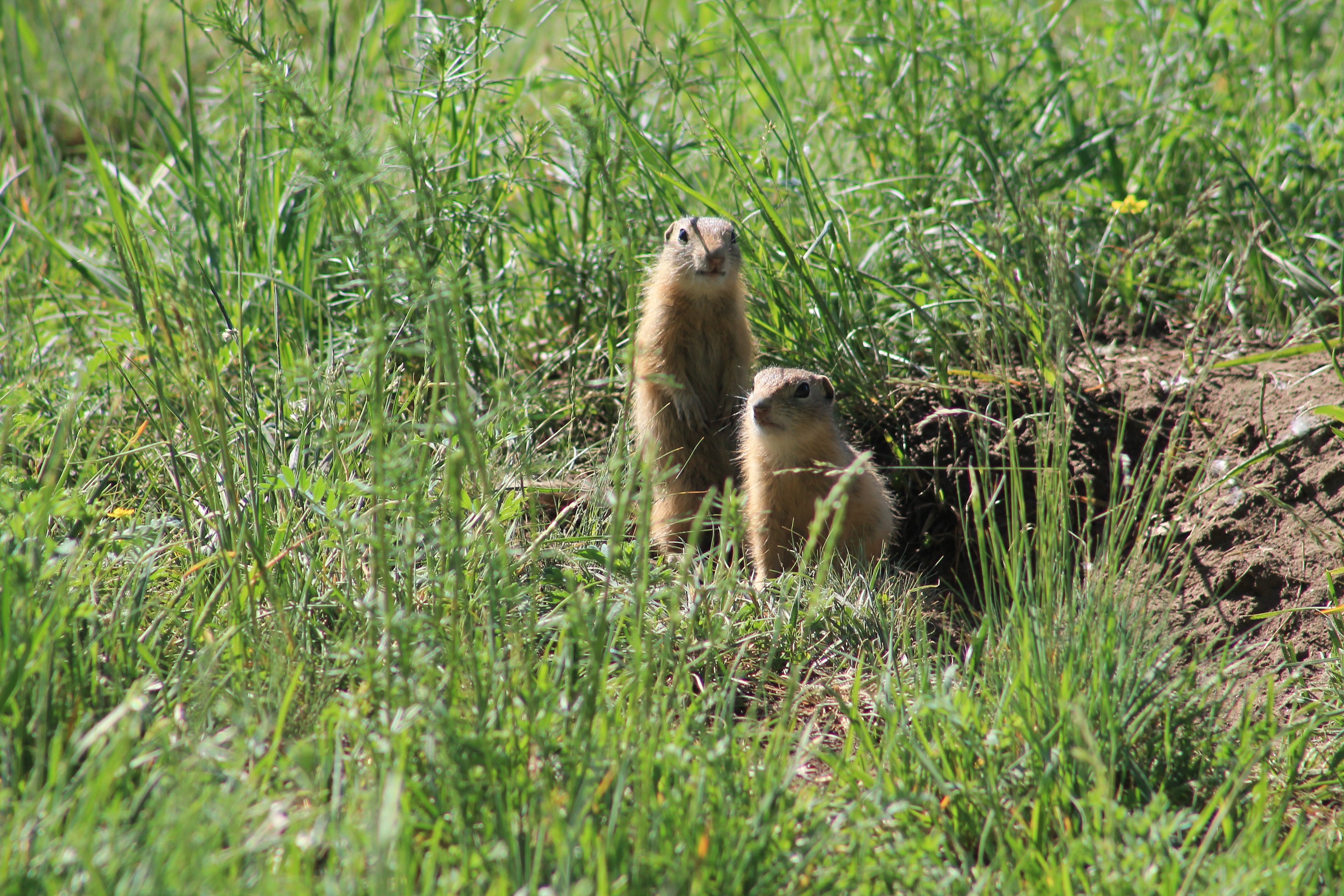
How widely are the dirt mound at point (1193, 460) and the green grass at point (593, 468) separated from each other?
130mm

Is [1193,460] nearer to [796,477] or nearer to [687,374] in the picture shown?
[796,477]

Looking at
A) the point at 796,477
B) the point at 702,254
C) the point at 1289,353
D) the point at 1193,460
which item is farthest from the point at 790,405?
the point at 1289,353

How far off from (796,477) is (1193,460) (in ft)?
4.54

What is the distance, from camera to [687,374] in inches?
176

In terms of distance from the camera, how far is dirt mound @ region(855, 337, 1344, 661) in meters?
3.31

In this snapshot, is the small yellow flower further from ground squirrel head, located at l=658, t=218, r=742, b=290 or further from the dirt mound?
ground squirrel head, located at l=658, t=218, r=742, b=290

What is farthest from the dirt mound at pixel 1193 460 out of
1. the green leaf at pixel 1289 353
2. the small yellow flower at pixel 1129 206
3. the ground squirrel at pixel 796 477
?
the small yellow flower at pixel 1129 206

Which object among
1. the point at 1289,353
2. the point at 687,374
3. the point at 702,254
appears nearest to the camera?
the point at 1289,353

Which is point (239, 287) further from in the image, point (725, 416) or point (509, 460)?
point (725, 416)

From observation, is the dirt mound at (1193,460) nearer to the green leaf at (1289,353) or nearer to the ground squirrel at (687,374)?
the green leaf at (1289,353)

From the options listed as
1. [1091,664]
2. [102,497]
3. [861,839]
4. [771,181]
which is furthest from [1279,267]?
[102,497]

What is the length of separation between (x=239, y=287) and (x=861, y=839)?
2872mm

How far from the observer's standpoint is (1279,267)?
4305 millimetres

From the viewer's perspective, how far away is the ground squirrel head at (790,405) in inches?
150
